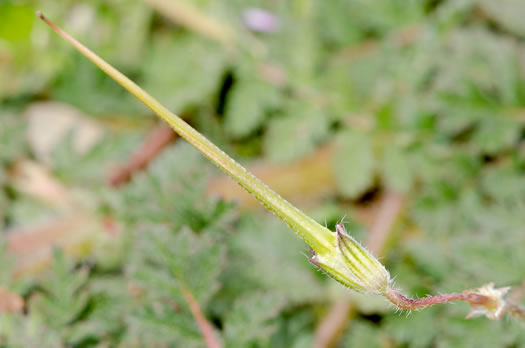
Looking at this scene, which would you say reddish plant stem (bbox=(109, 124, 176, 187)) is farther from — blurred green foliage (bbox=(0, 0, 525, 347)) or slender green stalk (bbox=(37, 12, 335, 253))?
slender green stalk (bbox=(37, 12, 335, 253))

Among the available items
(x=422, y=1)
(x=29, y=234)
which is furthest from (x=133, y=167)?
(x=422, y=1)

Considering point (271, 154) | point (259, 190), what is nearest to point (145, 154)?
point (271, 154)

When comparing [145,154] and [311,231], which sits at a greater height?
[145,154]

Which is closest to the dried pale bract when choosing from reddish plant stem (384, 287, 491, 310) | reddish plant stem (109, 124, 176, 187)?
reddish plant stem (384, 287, 491, 310)

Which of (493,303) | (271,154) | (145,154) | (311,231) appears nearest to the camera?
(311,231)

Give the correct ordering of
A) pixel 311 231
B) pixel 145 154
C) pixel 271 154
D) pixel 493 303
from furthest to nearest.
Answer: pixel 145 154 < pixel 271 154 < pixel 493 303 < pixel 311 231

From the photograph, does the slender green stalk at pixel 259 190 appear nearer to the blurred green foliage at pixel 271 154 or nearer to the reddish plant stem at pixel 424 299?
the reddish plant stem at pixel 424 299

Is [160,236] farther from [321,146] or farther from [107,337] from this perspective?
[321,146]

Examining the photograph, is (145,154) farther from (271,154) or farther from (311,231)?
(311,231)
